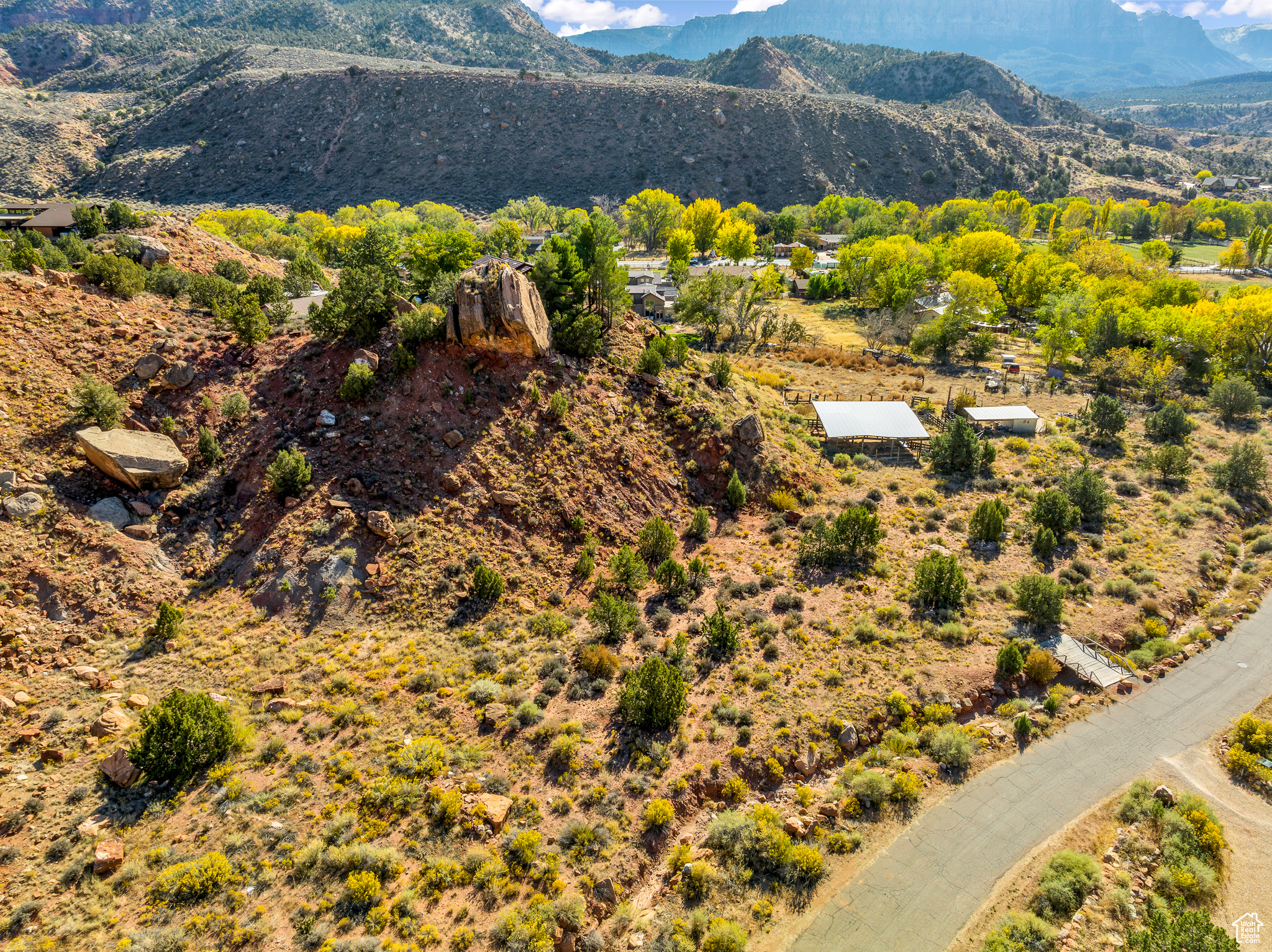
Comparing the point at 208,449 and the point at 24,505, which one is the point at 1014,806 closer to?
the point at 208,449

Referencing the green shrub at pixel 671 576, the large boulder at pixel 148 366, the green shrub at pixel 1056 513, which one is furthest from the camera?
the green shrub at pixel 1056 513

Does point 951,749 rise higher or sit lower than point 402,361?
lower

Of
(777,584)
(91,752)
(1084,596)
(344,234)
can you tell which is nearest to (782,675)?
(777,584)

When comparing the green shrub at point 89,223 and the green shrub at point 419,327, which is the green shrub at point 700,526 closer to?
the green shrub at point 419,327

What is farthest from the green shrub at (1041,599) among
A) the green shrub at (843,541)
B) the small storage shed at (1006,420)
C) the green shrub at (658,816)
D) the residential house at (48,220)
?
the residential house at (48,220)

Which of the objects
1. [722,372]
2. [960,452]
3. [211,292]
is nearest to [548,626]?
[722,372]

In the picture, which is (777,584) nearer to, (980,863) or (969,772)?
(969,772)

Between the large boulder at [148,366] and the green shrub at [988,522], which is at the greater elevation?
the large boulder at [148,366]
